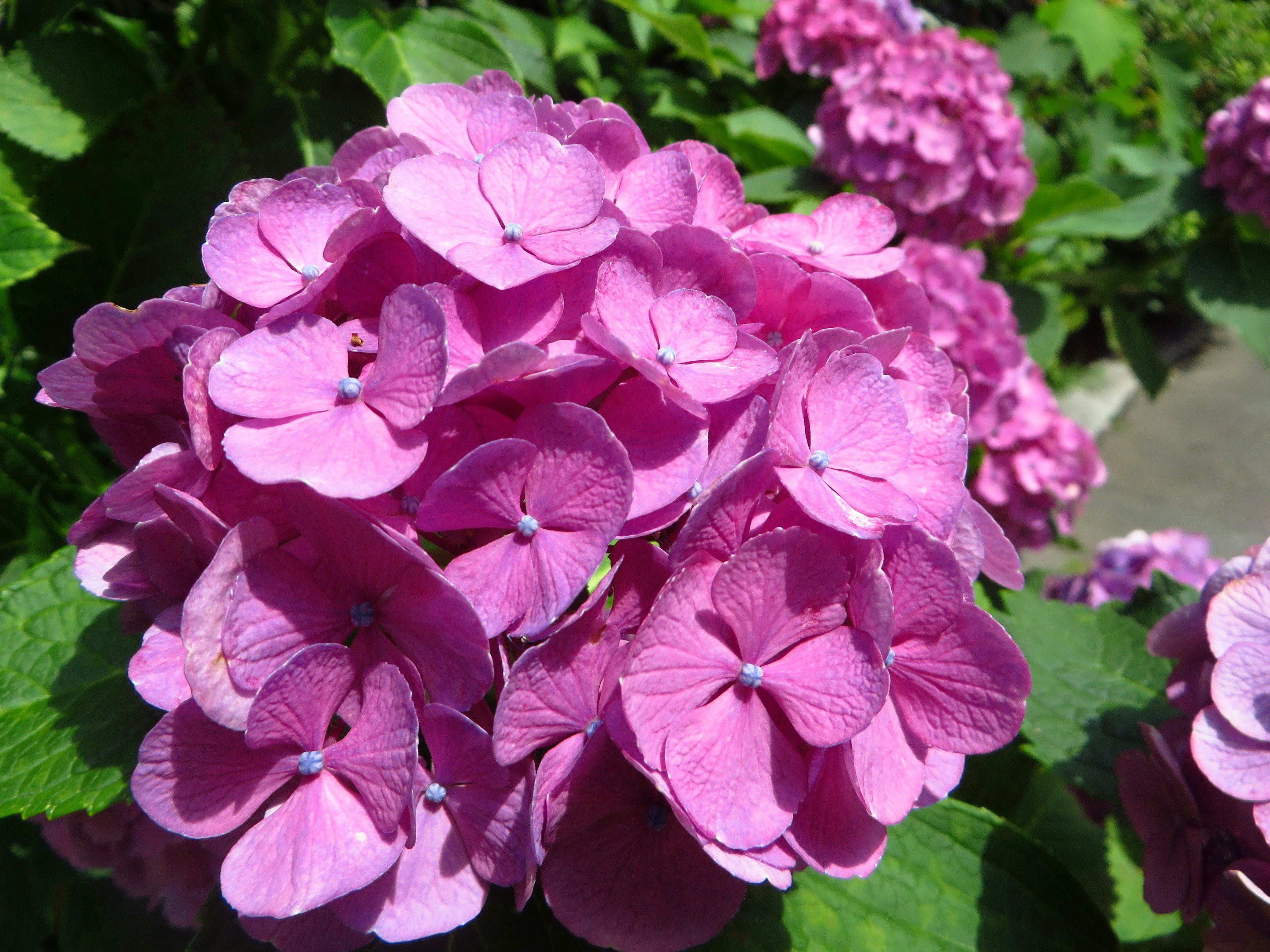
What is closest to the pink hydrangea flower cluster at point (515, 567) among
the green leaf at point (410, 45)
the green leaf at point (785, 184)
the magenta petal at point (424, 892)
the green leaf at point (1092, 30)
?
the magenta petal at point (424, 892)

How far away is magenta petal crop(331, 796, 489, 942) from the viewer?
55 cm

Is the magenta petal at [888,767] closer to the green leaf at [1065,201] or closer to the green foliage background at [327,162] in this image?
the green foliage background at [327,162]

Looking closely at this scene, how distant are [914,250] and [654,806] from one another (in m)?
1.43

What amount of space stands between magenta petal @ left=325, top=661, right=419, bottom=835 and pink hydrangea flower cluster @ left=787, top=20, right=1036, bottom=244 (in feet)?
5.43

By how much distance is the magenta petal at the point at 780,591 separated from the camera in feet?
1.77

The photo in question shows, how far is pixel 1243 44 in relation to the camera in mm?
4977

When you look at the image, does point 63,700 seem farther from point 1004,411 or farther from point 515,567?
point 1004,411

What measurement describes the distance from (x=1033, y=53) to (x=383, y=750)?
321cm

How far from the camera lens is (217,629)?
0.52 m

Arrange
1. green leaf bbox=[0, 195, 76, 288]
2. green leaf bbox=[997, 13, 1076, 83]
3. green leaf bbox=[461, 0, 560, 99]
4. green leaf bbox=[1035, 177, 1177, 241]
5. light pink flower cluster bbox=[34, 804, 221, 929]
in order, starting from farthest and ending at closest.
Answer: green leaf bbox=[997, 13, 1076, 83] → green leaf bbox=[1035, 177, 1177, 241] → green leaf bbox=[461, 0, 560, 99] → light pink flower cluster bbox=[34, 804, 221, 929] → green leaf bbox=[0, 195, 76, 288]

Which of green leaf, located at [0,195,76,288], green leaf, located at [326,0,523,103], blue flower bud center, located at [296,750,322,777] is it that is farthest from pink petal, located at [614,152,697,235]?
green leaf, located at [0,195,76,288]

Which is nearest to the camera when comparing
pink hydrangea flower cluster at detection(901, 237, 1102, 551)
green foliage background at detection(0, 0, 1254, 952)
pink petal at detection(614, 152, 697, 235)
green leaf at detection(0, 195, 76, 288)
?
pink petal at detection(614, 152, 697, 235)

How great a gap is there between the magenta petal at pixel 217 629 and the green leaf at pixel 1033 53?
2978mm

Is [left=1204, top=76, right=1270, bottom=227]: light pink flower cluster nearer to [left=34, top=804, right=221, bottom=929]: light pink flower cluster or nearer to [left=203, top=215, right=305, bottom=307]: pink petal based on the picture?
[left=203, top=215, right=305, bottom=307]: pink petal
